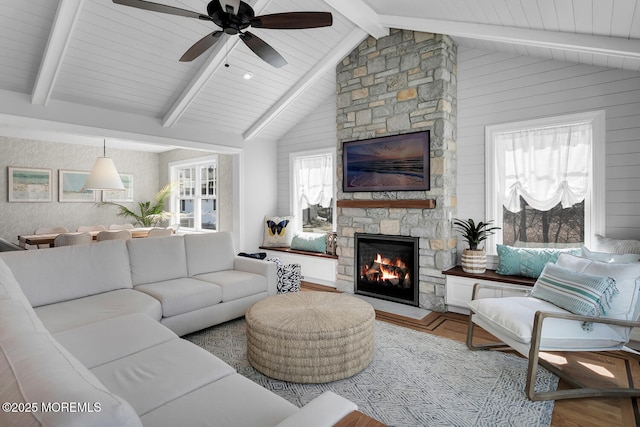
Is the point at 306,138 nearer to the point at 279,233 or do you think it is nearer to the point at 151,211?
the point at 279,233

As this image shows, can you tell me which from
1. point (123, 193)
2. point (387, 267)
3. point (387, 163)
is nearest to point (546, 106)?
point (387, 163)

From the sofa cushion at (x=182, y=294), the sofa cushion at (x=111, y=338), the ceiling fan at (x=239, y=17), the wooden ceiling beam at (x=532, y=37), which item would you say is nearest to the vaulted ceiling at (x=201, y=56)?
the wooden ceiling beam at (x=532, y=37)

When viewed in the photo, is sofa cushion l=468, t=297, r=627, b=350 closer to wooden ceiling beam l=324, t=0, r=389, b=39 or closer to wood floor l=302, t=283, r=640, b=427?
wood floor l=302, t=283, r=640, b=427

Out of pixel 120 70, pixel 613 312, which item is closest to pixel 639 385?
pixel 613 312

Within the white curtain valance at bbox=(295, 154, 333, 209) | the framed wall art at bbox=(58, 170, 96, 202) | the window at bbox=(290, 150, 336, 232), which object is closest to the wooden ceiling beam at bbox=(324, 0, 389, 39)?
the window at bbox=(290, 150, 336, 232)

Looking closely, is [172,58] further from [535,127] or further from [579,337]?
[579,337]

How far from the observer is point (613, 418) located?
2.03 m

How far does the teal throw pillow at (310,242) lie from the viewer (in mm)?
5324

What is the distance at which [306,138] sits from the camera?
228 inches

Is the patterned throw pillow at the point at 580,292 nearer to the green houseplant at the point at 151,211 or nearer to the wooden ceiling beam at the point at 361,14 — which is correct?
the wooden ceiling beam at the point at 361,14

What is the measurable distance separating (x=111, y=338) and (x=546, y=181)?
4.16m

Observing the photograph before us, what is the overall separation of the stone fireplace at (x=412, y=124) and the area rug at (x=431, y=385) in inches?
47.0

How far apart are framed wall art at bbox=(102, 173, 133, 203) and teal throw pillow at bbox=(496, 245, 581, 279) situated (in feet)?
24.7

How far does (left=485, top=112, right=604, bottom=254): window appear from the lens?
11.0 feet
